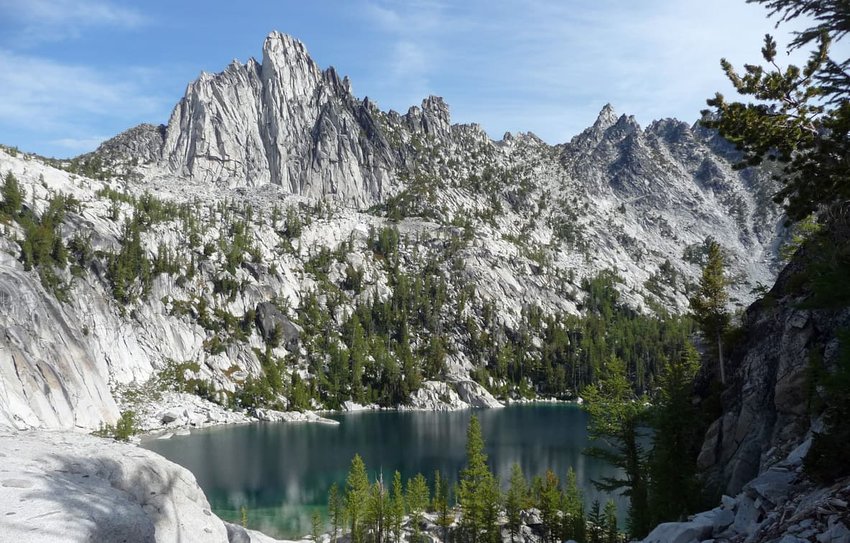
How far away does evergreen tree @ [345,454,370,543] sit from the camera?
4815 cm

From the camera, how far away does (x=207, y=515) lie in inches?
859

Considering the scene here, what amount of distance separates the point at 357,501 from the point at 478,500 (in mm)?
11776

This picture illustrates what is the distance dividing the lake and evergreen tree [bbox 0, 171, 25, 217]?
2996 inches

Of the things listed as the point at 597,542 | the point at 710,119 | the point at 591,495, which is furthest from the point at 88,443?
the point at 591,495

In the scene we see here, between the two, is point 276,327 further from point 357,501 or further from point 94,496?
point 94,496

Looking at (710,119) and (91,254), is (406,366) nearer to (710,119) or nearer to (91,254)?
(91,254)

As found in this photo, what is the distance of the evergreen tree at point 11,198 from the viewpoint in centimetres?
13012

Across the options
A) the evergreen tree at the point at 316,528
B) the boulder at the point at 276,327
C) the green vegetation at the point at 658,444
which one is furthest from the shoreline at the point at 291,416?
the green vegetation at the point at 658,444

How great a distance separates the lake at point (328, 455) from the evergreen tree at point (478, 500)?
14.8 metres

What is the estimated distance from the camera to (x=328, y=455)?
298 ft

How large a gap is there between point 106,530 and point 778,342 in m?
28.4

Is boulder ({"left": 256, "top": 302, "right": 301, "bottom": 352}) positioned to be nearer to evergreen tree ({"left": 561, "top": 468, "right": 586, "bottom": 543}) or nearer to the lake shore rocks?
evergreen tree ({"left": 561, "top": 468, "right": 586, "bottom": 543})

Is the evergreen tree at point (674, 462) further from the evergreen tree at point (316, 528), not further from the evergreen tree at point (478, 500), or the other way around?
the evergreen tree at point (316, 528)

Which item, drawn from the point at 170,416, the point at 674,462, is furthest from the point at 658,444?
the point at 170,416
